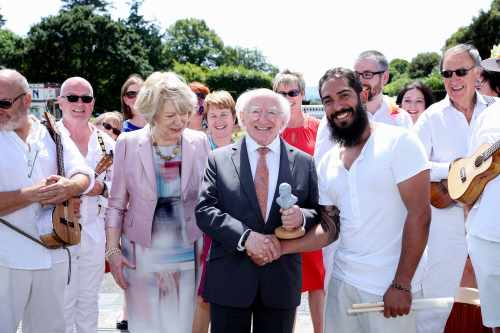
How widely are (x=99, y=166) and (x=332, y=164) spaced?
2305 millimetres

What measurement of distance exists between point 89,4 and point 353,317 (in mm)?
59786

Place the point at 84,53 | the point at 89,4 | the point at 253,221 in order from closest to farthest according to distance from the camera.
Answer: the point at 253,221 → the point at 84,53 → the point at 89,4

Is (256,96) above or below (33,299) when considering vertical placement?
above

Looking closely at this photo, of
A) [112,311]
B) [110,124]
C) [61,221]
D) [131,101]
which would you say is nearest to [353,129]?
[61,221]

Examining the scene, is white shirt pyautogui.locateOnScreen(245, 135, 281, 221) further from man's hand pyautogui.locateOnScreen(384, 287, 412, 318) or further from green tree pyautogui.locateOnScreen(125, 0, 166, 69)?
green tree pyautogui.locateOnScreen(125, 0, 166, 69)

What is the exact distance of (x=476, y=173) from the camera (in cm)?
288

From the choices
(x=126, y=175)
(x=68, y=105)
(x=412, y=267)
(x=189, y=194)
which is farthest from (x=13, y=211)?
(x=412, y=267)

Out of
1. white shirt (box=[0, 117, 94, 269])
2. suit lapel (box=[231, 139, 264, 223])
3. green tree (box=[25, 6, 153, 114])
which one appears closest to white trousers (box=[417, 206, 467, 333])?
suit lapel (box=[231, 139, 264, 223])

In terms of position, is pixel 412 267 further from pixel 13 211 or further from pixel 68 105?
pixel 68 105

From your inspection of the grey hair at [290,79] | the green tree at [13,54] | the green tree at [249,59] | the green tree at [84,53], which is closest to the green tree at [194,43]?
the green tree at [249,59]

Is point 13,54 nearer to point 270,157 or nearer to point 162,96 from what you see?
point 162,96

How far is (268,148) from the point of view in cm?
322

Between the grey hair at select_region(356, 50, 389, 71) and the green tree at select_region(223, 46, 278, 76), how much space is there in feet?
303

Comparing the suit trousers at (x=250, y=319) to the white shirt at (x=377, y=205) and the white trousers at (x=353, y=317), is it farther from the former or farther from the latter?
the white shirt at (x=377, y=205)
